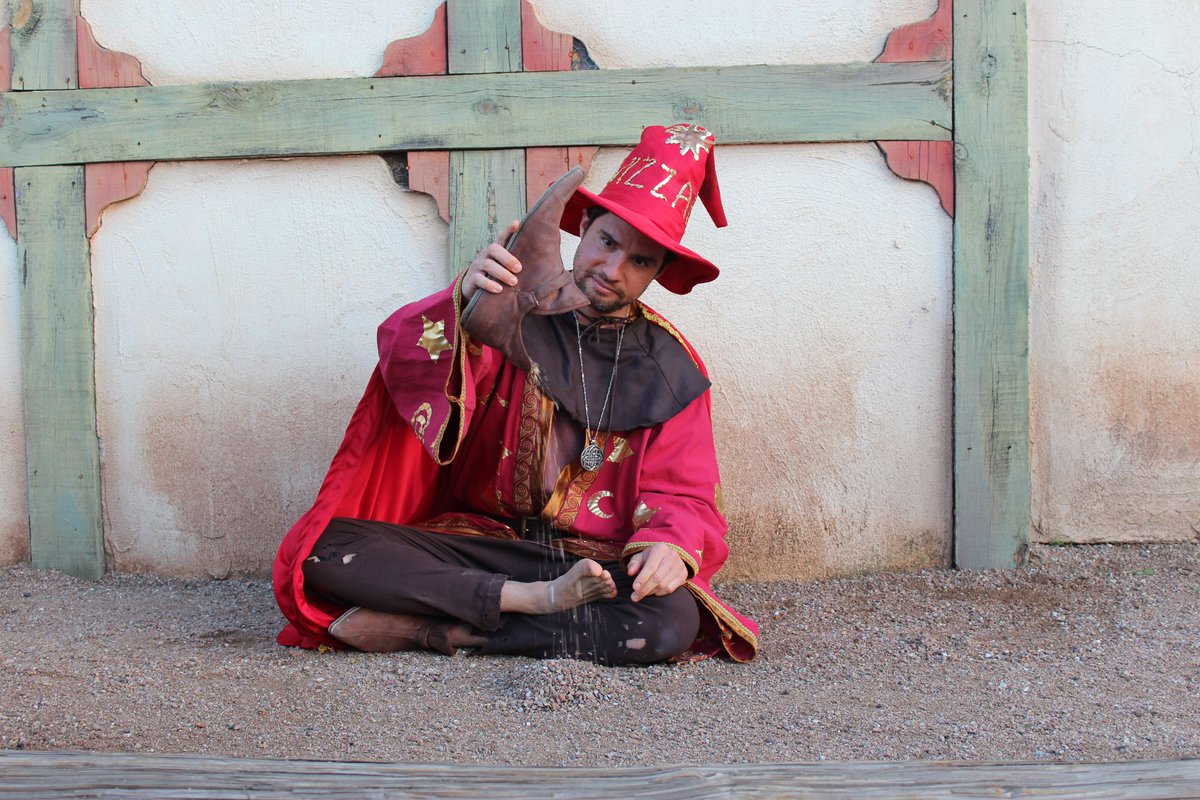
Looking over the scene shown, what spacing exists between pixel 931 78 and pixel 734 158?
683 millimetres

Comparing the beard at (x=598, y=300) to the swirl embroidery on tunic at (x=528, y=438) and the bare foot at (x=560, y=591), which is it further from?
the bare foot at (x=560, y=591)

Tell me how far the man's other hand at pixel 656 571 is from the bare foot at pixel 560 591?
0.07 m

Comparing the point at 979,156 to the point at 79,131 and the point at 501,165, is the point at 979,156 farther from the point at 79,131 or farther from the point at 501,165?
the point at 79,131

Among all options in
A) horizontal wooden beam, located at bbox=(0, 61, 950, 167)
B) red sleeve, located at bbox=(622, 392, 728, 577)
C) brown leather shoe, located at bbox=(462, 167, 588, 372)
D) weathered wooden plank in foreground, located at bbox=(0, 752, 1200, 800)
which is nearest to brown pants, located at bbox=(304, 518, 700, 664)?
red sleeve, located at bbox=(622, 392, 728, 577)

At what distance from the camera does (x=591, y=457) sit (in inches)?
126

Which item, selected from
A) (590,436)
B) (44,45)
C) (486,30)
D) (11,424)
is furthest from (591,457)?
(44,45)

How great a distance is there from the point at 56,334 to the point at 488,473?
5.49 feet

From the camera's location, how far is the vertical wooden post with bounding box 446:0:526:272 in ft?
12.3

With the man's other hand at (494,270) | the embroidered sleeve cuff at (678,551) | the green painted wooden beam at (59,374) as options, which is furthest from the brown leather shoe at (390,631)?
the green painted wooden beam at (59,374)

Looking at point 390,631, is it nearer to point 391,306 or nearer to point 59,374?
point 391,306

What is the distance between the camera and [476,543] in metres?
3.24

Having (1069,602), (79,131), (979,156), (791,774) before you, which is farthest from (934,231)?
(79,131)

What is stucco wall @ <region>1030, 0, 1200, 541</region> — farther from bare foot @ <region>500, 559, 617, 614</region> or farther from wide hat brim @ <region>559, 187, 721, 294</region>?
bare foot @ <region>500, 559, 617, 614</region>

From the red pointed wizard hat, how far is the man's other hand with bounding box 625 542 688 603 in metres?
0.78
